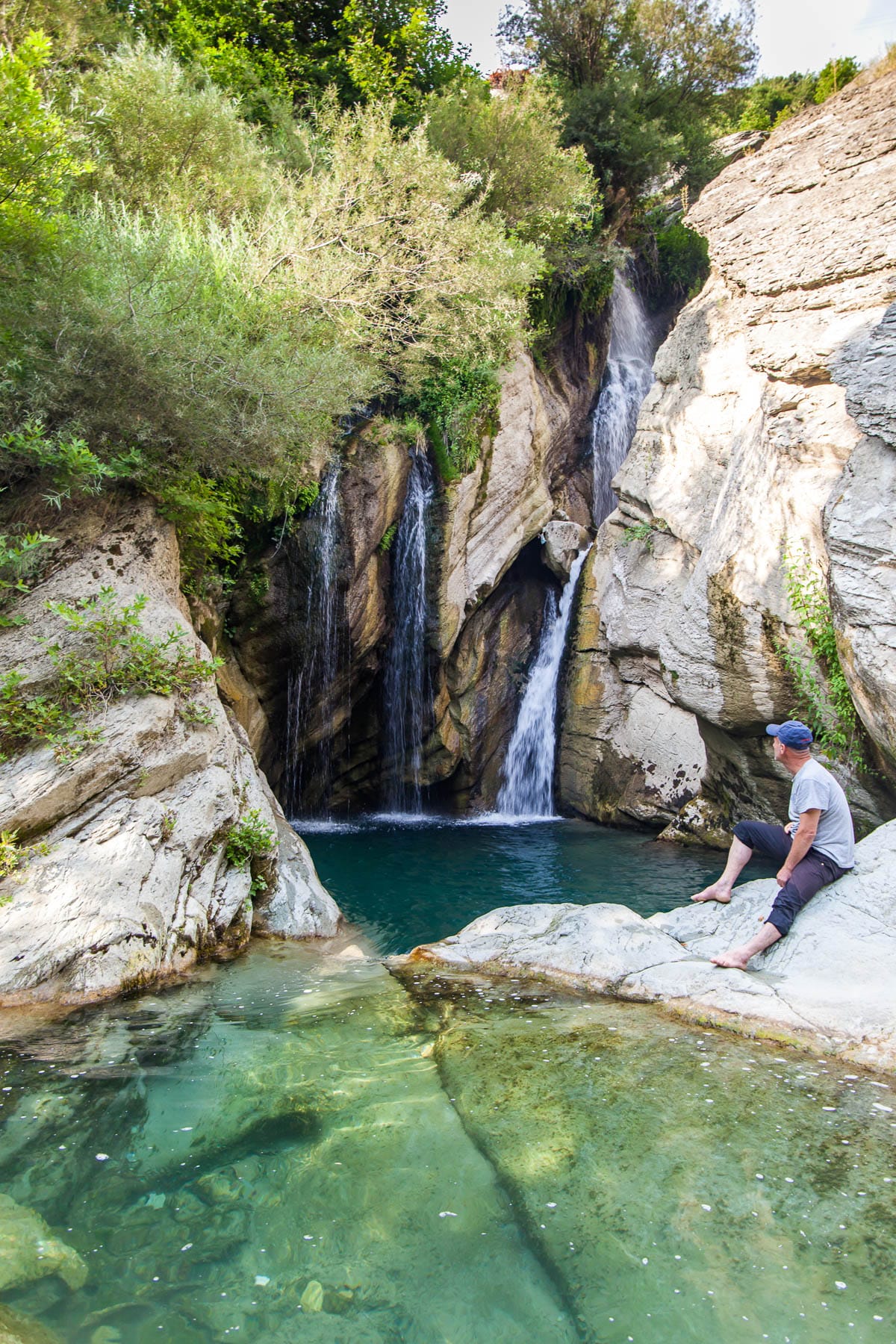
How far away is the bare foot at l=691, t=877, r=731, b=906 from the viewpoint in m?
5.59

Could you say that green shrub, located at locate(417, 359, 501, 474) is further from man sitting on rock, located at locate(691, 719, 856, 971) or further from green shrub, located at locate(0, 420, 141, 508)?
man sitting on rock, located at locate(691, 719, 856, 971)

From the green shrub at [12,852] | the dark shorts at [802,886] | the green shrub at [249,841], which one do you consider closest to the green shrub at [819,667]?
the dark shorts at [802,886]

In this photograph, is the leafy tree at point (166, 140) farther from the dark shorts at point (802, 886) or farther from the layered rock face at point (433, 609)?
the dark shorts at point (802, 886)

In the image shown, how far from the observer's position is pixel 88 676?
19.4 feet

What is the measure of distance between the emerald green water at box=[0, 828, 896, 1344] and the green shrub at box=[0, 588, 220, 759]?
217 centimetres

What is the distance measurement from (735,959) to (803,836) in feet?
2.91

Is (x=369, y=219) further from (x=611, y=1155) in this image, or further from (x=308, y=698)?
(x=611, y=1155)

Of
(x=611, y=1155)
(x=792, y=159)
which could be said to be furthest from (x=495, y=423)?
(x=611, y=1155)

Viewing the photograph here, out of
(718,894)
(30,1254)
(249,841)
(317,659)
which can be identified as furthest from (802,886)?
(317,659)

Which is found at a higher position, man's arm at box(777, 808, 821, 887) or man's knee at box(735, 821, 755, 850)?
man's arm at box(777, 808, 821, 887)

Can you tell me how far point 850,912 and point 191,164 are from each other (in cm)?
1227

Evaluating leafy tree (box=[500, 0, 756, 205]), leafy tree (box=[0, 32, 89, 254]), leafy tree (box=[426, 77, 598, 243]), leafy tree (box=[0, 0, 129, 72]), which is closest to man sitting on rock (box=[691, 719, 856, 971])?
leafy tree (box=[0, 32, 89, 254])

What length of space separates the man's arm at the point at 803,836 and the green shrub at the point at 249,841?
12.8ft

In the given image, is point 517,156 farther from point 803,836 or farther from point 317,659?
point 803,836
